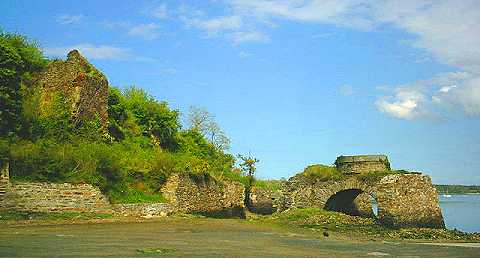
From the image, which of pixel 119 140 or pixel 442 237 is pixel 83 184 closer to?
pixel 119 140

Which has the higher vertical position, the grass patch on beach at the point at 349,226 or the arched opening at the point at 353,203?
the arched opening at the point at 353,203

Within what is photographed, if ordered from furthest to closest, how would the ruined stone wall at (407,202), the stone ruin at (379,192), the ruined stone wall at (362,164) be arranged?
the ruined stone wall at (362,164) → the stone ruin at (379,192) → the ruined stone wall at (407,202)

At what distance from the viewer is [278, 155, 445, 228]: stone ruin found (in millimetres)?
26922

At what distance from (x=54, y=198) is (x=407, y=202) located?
18318mm

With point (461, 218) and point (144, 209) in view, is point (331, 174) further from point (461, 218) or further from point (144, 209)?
point (461, 218)

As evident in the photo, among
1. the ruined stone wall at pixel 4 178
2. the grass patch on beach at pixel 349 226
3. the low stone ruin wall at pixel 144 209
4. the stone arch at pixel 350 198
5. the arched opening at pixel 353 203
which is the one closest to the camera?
the ruined stone wall at pixel 4 178

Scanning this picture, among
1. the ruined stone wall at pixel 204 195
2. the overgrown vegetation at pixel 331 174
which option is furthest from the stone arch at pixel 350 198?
the ruined stone wall at pixel 204 195

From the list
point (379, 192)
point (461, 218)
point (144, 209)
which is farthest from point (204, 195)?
point (461, 218)

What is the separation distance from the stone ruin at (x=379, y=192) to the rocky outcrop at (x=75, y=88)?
12708mm

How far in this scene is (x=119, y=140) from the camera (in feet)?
102

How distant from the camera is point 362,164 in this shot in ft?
97.3

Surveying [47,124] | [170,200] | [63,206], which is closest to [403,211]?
[170,200]

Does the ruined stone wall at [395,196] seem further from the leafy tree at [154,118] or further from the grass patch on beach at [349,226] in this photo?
the leafy tree at [154,118]

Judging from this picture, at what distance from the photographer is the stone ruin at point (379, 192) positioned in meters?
26.9
